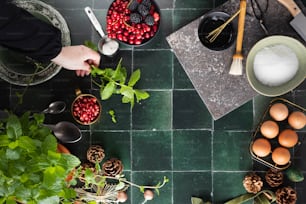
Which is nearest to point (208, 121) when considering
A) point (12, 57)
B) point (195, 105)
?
point (195, 105)

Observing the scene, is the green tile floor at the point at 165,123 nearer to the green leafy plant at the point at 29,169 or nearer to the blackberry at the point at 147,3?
the blackberry at the point at 147,3

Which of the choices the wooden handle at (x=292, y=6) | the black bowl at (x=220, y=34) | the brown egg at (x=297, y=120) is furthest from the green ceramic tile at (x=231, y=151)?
the wooden handle at (x=292, y=6)

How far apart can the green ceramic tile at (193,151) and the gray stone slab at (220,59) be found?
0.07 meters

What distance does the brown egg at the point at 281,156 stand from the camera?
120cm

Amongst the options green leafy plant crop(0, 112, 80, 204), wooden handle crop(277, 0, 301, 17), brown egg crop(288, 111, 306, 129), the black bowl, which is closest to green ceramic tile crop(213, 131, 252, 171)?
brown egg crop(288, 111, 306, 129)

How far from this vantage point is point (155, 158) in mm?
1265

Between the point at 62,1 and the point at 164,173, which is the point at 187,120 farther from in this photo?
the point at 62,1

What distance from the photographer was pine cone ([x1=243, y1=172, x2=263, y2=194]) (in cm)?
121

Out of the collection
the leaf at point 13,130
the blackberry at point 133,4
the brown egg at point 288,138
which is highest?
the blackberry at point 133,4

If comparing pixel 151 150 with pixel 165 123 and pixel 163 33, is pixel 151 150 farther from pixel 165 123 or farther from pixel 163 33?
pixel 163 33

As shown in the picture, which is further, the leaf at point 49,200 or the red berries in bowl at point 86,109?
the red berries in bowl at point 86,109

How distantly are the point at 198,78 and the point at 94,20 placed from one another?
0.99 ft

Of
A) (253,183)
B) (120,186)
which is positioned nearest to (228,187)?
(253,183)

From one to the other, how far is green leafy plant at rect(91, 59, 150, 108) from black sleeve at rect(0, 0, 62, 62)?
0.49 feet
